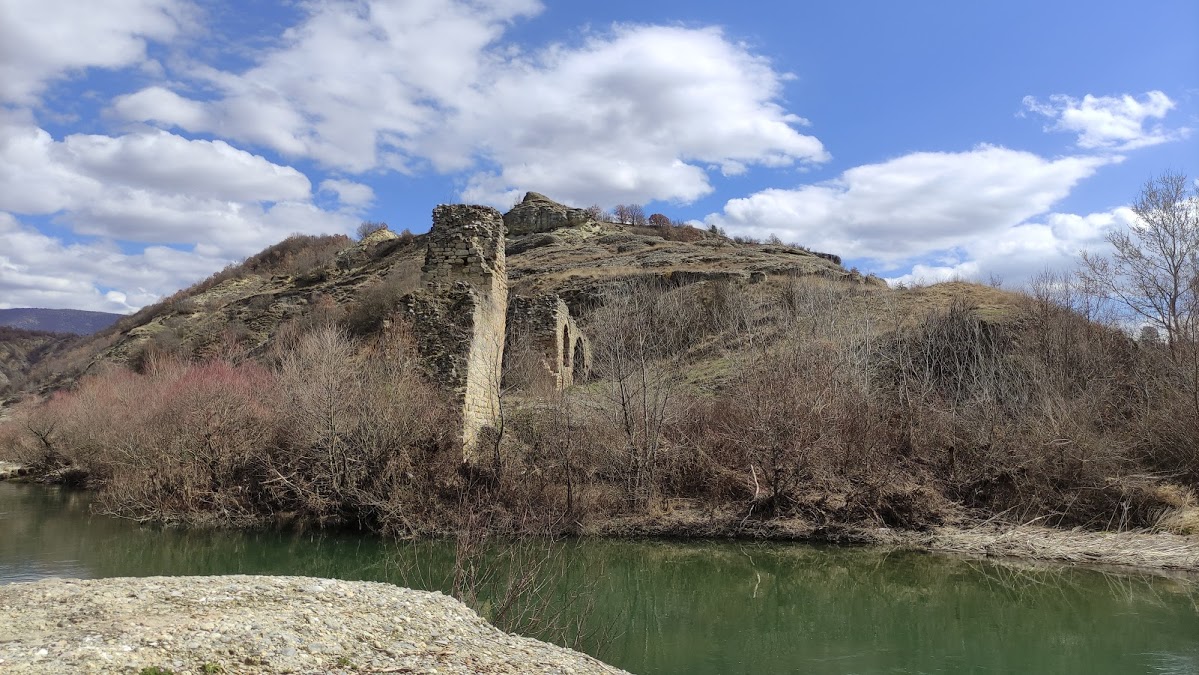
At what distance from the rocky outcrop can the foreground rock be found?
60540mm

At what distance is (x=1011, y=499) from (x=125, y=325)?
68.6 metres

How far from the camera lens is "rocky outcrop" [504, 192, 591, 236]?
6838 cm

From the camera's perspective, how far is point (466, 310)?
1947 centimetres

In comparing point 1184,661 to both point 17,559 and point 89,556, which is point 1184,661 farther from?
point 17,559

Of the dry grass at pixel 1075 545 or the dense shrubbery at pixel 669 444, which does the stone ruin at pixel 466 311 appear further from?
the dry grass at pixel 1075 545

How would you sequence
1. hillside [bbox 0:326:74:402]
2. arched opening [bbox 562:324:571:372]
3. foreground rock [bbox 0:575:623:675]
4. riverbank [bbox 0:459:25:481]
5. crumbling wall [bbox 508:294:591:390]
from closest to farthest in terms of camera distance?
foreground rock [bbox 0:575:623:675] < crumbling wall [bbox 508:294:591:390] < riverbank [bbox 0:459:25:481] < arched opening [bbox 562:324:571:372] < hillside [bbox 0:326:74:402]

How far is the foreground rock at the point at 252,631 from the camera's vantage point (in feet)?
19.3

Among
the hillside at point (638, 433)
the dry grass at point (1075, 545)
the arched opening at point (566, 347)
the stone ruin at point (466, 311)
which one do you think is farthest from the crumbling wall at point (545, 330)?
the dry grass at point (1075, 545)

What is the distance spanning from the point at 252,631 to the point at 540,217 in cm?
6448

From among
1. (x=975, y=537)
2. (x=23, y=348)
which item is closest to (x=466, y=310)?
(x=975, y=537)

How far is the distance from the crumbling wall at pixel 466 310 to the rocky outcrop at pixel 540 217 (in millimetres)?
47449

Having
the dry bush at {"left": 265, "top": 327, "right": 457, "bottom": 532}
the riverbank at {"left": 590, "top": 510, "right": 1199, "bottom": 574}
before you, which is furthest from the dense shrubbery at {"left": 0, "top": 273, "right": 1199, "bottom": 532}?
the riverbank at {"left": 590, "top": 510, "right": 1199, "bottom": 574}

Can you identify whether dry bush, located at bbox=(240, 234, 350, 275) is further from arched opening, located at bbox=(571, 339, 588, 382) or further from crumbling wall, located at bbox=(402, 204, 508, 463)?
crumbling wall, located at bbox=(402, 204, 508, 463)

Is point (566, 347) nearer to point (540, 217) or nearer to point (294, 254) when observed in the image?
point (540, 217)
